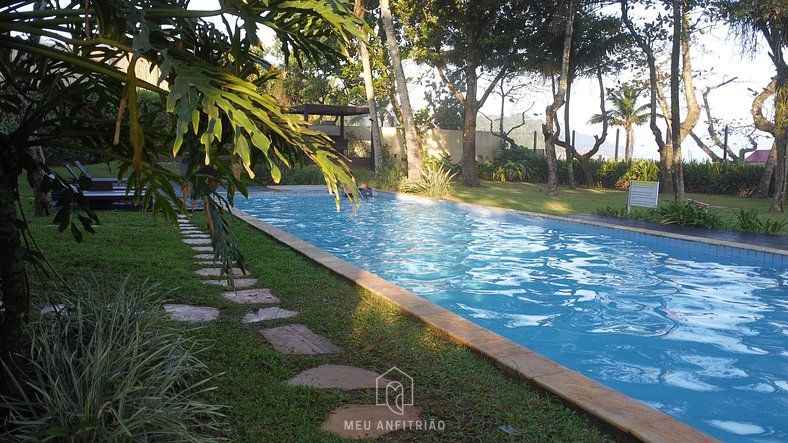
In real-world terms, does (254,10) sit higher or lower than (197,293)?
higher

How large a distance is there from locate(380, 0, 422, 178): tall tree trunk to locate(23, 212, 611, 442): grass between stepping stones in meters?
13.2

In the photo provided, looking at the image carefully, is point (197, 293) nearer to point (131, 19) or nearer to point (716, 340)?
point (131, 19)

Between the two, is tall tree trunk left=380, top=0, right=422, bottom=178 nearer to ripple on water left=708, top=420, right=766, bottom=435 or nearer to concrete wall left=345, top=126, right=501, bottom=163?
concrete wall left=345, top=126, right=501, bottom=163

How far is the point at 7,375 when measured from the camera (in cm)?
255

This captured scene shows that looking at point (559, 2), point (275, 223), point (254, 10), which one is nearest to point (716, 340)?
point (254, 10)

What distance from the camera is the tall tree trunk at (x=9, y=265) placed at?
98.6 inches

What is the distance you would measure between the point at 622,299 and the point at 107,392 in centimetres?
577

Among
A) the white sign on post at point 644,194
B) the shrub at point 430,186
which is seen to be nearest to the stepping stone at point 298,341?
the white sign on post at point 644,194

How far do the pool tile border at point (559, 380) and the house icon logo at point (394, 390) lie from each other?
0.58 metres

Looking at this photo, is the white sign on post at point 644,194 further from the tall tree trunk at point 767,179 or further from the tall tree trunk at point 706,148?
the tall tree trunk at point 706,148

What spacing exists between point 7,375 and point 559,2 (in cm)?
1852

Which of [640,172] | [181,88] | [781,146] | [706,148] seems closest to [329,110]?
[640,172]

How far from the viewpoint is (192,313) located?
175 inches

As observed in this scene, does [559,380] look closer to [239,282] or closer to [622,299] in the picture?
[239,282]
